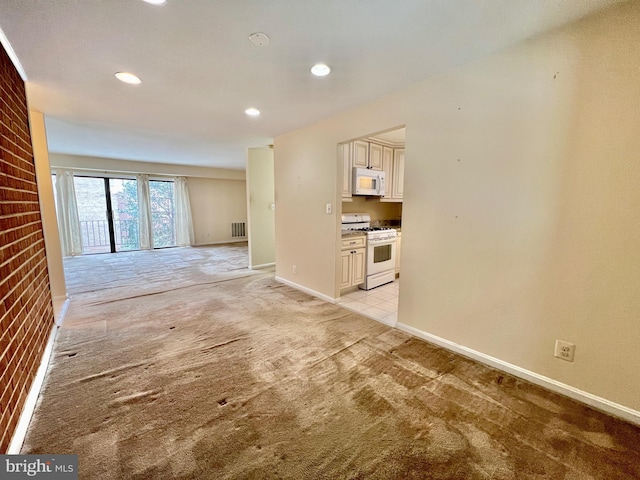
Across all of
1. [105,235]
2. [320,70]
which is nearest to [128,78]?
[320,70]

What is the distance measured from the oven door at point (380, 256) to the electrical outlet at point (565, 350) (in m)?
2.40

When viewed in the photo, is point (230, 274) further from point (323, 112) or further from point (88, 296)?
point (323, 112)

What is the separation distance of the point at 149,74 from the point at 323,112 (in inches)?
69.5

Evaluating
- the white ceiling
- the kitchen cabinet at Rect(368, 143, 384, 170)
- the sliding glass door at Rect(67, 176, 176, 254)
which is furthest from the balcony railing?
the kitchen cabinet at Rect(368, 143, 384, 170)

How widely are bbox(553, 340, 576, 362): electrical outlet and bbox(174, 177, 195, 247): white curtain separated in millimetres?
8510

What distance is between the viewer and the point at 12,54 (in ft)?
6.51

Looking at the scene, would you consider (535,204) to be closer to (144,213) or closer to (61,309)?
(61,309)

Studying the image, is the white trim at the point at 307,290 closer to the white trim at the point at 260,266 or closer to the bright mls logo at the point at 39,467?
the white trim at the point at 260,266

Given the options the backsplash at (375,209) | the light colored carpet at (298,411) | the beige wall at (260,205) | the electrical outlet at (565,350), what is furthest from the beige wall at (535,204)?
the beige wall at (260,205)

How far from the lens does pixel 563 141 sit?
1.71m

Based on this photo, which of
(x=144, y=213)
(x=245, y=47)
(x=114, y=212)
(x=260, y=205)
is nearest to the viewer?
(x=245, y=47)

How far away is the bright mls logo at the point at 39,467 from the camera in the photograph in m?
1.20

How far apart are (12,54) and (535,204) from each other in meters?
3.96

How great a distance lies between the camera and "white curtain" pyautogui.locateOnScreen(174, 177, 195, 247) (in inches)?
311
